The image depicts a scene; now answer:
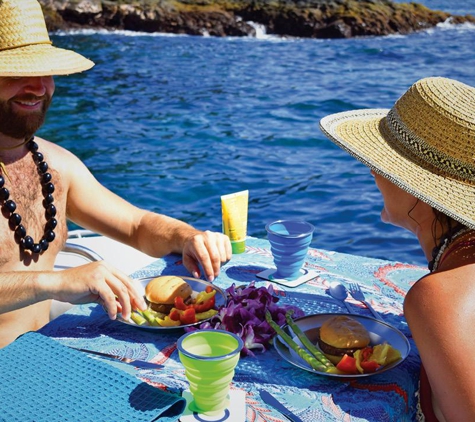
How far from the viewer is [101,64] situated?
57.2ft

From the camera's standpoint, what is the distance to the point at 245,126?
10758mm

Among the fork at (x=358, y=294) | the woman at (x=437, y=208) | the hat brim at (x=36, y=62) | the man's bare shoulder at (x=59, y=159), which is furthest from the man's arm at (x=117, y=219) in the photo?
the woman at (x=437, y=208)

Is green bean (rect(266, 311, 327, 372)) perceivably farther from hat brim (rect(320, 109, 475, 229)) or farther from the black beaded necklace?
the black beaded necklace

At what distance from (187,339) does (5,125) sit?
115 centimetres

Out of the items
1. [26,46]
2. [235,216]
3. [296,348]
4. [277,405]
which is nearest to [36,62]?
[26,46]

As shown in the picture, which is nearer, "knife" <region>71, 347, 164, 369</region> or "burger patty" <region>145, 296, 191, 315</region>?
"knife" <region>71, 347, 164, 369</region>

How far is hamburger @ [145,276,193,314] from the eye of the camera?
209 cm

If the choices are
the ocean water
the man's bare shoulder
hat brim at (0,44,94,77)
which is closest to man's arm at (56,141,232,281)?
the man's bare shoulder

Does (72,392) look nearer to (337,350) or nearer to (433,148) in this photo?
(337,350)

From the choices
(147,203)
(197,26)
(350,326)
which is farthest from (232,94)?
(197,26)

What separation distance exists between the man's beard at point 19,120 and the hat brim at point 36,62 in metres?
0.14

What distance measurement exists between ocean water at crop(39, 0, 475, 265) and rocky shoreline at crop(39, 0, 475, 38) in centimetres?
487

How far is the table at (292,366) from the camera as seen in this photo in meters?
1.66

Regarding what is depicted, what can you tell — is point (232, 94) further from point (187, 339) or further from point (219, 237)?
point (187, 339)
